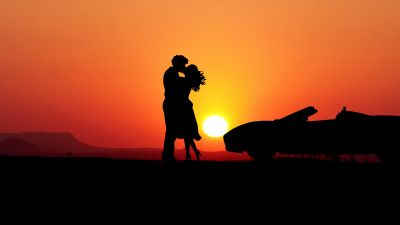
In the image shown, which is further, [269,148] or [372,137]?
[269,148]

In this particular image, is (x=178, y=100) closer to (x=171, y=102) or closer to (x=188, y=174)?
(x=171, y=102)

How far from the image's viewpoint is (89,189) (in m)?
11.3

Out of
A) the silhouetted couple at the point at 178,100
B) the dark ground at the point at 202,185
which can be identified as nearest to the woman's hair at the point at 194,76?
the silhouetted couple at the point at 178,100

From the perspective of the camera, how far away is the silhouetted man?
16.3 metres

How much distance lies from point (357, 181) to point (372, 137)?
1.29 metres

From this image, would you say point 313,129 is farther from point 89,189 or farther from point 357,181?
point 89,189

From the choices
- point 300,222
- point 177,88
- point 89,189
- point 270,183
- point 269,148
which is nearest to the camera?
point 300,222

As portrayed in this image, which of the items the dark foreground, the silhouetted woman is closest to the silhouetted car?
the dark foreground

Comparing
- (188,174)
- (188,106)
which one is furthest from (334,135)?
(188,106)

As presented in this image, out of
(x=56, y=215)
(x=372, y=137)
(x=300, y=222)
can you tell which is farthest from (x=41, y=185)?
(x=372, y=137)

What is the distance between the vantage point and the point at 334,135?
1364 centimetres

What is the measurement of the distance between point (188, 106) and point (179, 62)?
1.36 meters

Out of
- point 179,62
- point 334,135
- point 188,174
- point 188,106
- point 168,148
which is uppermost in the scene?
point 179,62

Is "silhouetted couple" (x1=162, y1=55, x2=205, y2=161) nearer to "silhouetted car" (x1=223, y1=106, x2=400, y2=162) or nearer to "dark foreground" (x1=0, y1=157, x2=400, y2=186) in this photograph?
"dark foreground" (x1=0, y1=157, x2=400, y2=186)
